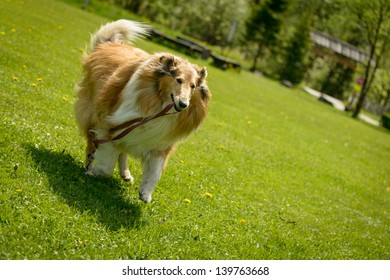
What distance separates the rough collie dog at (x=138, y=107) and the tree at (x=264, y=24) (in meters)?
37.9

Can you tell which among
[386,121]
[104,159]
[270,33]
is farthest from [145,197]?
[270,33]

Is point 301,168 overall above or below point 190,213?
below

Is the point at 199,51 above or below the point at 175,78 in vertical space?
below

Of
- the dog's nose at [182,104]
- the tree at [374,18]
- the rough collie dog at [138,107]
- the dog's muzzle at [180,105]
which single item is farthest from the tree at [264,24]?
the dog's nose at [182,104]

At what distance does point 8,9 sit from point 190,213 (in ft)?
48.6

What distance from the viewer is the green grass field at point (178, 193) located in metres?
4.97

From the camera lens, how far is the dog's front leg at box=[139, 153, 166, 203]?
6.07 metres

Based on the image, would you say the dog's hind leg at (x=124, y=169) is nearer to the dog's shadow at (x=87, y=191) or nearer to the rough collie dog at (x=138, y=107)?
the rough collie dog at (x=138, y=107)

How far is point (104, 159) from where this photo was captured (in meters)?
6.12

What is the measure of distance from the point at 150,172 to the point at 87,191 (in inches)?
32.0

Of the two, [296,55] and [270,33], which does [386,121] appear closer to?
[296,55]

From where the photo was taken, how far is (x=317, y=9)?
63.0 meters
